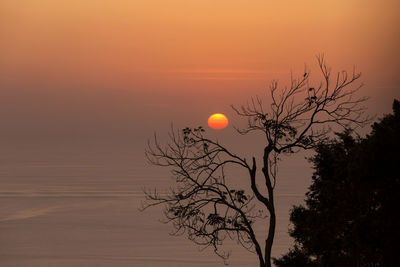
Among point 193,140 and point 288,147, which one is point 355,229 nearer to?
point 288,147

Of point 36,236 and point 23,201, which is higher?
point 23,201

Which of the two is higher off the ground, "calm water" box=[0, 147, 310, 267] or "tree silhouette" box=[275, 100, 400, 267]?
"calm water" box=[0, 147, 310, 267]

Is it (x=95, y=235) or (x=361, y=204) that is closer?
(x=361, y=204)

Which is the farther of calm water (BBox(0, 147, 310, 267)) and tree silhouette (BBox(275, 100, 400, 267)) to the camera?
calm water (BBox(0, 147, 310, 267))

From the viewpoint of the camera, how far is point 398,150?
2395 cm

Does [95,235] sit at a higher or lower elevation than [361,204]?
higher

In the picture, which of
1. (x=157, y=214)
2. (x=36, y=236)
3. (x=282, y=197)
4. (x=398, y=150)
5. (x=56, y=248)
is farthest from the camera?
(x=282, y=197)

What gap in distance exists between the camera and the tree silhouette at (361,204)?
23.5 m

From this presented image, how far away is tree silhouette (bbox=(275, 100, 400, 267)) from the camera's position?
924 inches

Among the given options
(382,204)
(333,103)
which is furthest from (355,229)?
(333,103)

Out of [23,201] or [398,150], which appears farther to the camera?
[23,201]

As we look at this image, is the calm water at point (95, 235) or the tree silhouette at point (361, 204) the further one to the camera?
the calm water at point (95, 235)

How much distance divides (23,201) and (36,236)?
55.8 m

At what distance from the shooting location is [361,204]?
84.6ft
